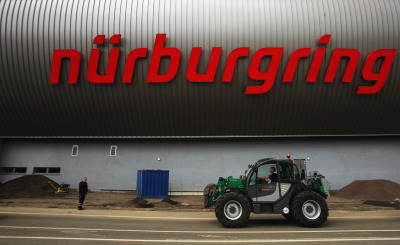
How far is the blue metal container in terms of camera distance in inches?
716

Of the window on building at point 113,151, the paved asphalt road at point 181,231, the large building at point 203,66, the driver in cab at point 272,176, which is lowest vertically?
the paved asphalt road at point 181,231

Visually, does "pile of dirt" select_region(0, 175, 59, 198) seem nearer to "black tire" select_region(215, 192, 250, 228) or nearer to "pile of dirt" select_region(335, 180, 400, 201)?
"black tire" select_region(215, 192, 250, 228)

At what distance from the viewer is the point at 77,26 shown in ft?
57.0

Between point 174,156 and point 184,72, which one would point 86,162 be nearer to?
point 174,156

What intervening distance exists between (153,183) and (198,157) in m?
3.92

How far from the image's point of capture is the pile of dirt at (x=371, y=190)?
1712 centimetres

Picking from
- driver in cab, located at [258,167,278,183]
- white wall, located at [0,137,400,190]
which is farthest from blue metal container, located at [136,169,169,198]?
driver in cab, located at [258,167,278,183]

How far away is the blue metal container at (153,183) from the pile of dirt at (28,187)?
6.15 metres

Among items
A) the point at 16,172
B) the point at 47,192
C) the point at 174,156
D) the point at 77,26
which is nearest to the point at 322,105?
the point at 174,156

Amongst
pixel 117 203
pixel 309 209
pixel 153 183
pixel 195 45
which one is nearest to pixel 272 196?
pixel 309 209

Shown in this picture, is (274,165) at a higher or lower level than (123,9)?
lower

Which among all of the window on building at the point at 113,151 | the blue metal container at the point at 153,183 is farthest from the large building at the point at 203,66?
the blue metal container at the point at 153,183

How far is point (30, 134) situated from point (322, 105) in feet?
68.9

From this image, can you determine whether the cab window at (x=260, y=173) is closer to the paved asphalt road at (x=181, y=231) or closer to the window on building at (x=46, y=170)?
the paved asphalt road at (x=181, y=231)
